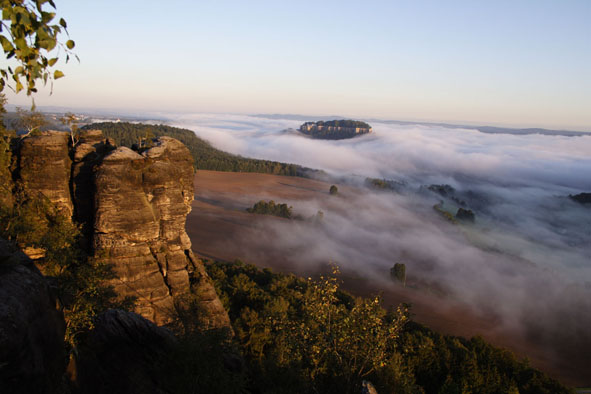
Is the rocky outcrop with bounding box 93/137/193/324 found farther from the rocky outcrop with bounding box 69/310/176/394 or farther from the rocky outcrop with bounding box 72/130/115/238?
the rocky outcrop with bounding box 69/310/176/394

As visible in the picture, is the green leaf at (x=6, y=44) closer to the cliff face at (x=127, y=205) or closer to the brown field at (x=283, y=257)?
the cliff face at (x=127, y=205)

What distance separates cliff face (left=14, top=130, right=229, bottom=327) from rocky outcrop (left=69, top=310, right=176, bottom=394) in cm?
1154

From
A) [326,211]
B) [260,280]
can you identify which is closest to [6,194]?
[260,280]

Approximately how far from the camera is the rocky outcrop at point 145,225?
1867cm

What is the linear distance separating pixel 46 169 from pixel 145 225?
6.11 m

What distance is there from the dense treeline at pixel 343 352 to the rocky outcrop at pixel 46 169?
43.0 feet

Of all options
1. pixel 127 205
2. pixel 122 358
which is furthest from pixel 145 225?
pixel 122 358

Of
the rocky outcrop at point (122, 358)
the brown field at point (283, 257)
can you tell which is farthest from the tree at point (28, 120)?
the brown field at point (283, 257)

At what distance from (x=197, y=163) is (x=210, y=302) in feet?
358

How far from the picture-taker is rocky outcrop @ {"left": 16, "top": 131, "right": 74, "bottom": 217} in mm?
18203

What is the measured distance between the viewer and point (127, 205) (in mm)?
19203

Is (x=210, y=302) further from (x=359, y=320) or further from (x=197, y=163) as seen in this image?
(x=197, y=163)

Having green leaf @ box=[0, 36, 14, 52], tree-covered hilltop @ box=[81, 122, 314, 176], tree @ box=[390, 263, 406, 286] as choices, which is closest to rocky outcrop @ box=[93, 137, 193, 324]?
green leaf @ box=[0, 36, 14, 52]

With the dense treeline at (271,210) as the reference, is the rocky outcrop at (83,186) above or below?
above
